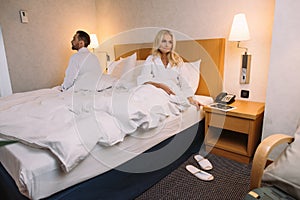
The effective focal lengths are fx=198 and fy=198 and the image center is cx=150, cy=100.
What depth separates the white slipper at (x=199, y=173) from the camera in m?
1.64

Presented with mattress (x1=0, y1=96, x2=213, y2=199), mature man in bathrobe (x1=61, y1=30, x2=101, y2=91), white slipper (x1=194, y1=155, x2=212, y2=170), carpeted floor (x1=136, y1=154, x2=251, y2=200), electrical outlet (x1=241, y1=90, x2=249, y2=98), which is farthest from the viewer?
mature man in bathrobe (x1=61, y1=30, x2=101, y2=91)

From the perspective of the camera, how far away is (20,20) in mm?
2670

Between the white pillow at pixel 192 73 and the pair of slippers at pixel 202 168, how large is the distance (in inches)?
28.3

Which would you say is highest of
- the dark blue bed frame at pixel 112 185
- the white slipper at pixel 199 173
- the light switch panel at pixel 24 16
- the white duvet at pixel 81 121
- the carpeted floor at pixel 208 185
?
the light switch panel at pixel 24 16

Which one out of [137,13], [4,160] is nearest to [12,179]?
[4,160]

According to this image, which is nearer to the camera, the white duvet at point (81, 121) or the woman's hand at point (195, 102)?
the white duvet at point (81, 121)

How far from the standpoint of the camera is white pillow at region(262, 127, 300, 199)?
92cm

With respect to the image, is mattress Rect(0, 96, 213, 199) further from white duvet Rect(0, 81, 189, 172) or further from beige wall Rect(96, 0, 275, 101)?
beige wall Rect(96, 0, 275, 101)

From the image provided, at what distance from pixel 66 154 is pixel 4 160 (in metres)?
0.42

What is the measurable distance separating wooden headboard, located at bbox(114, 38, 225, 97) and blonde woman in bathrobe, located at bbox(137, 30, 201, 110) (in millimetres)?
286

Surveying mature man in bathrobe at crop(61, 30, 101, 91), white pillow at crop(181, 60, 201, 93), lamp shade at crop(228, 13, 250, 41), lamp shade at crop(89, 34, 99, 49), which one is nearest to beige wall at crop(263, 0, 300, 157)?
lamp shade at crop(228, 13, 250, 41)

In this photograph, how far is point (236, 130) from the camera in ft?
5.83

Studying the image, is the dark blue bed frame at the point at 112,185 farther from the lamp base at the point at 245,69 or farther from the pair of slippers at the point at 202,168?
the lamp base at the point at 245,69

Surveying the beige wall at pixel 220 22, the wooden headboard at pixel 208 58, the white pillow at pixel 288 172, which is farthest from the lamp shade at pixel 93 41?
the white pillow at pixel 288 172
